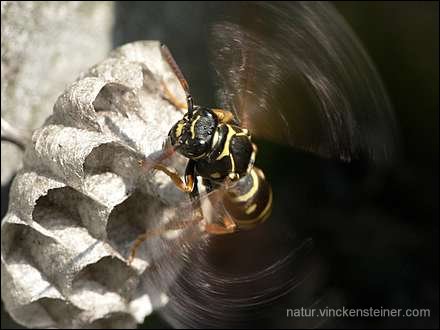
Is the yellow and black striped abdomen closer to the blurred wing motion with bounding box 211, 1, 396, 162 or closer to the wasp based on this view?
the wasp

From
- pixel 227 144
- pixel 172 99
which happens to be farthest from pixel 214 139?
pixel 172 99

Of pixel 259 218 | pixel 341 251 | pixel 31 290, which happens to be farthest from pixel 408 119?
pixel 31 290

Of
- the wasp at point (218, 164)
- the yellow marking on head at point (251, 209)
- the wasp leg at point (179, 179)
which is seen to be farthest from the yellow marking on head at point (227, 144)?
the yellow marking on head at point (251, 209)

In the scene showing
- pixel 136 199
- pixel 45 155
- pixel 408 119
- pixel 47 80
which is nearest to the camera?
pixel 45 155

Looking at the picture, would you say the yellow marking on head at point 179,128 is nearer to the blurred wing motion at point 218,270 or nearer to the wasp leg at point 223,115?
the wasp leg at point 223,115

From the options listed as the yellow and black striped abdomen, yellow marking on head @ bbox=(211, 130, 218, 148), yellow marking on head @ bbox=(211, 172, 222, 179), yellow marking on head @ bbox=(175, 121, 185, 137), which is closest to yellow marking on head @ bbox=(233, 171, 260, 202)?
the yellow and black striped abdomen

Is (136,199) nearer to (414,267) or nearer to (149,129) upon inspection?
(149,129)

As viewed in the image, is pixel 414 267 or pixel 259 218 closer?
pixel 259 218
